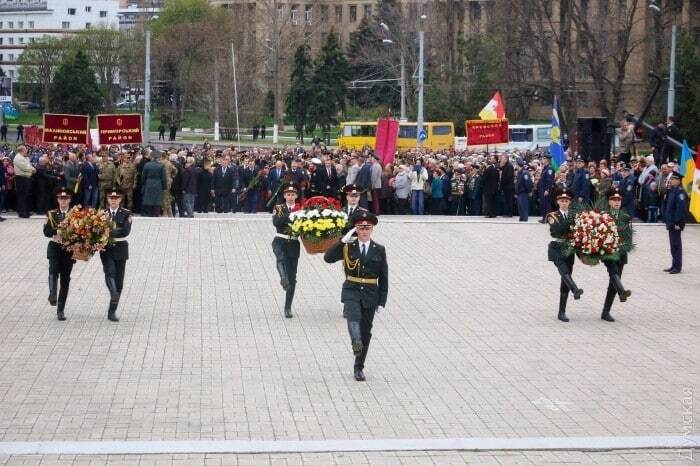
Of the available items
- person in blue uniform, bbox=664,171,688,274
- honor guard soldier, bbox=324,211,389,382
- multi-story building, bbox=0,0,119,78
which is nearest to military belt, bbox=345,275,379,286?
honor guard soldier, bbox=324,211,389,382

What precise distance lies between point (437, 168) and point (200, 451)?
77.2 ft

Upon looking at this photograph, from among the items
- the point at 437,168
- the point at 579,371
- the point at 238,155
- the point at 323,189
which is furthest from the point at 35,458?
the point at 238,155

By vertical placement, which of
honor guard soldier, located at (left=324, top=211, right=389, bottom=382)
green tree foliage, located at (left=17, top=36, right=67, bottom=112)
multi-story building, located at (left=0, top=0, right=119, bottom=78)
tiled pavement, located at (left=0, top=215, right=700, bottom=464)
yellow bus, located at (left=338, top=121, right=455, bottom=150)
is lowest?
tiled pavement, located at (left=0, top=215, right=700, bottom=464)

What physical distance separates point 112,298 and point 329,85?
68.6 metres

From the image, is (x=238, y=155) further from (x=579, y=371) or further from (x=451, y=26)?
(x=451, y=26)

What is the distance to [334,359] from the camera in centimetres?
1370

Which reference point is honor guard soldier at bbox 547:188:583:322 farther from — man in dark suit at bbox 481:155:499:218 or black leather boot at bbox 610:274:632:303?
man in dark suit at bbox 481:155:499:218

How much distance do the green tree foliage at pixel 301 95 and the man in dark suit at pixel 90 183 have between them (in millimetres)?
52870

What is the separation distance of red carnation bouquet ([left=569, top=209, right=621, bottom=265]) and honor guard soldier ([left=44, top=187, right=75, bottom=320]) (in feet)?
21.4

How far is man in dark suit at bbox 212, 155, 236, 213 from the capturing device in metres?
31.5

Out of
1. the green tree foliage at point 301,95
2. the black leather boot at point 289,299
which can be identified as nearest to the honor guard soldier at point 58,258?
the black leather boot at point 289,299

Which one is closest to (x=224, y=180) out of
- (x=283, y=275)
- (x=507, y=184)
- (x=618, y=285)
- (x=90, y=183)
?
(x=90, y=183)

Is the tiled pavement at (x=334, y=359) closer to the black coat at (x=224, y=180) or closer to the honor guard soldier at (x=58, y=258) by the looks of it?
the honor guard soldier at (x=58, y=258)

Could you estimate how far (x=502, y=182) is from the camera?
1214 inches
